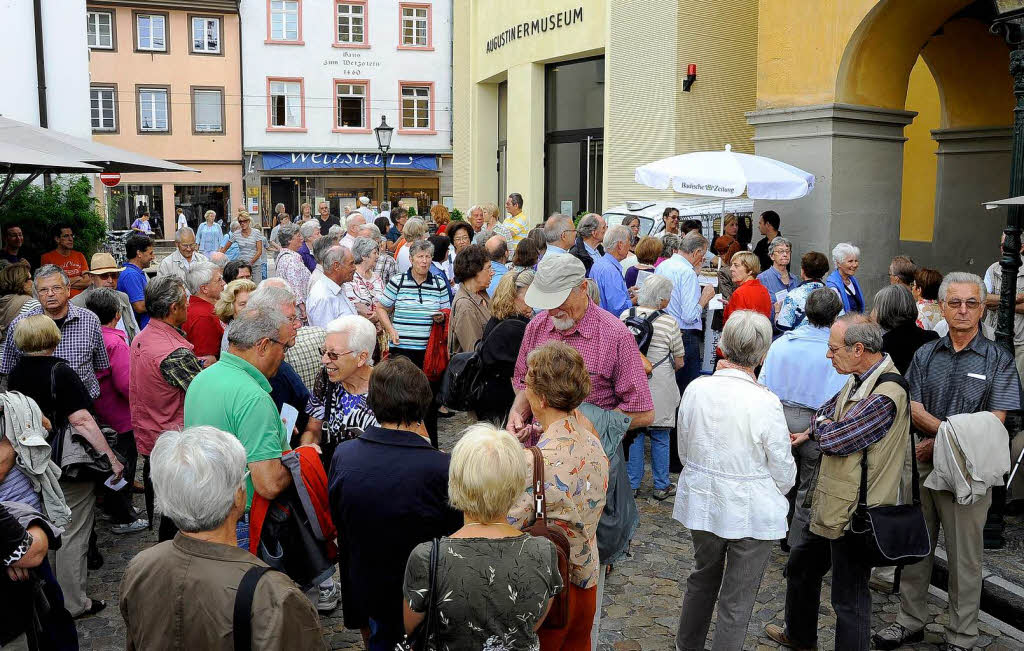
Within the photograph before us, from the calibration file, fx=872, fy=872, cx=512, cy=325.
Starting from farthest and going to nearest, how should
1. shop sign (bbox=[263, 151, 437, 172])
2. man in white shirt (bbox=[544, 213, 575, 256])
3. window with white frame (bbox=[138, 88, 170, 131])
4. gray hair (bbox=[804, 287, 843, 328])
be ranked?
1. shop sign (bbox=[263, 151, 437, 172])
2. window with white frame (bbox=[138, 88, 170, 131])
3. man in white shirt (bbox=[544, 213, 575, 256])
4. gray hair (bbox=[804, 287, 843, 328])

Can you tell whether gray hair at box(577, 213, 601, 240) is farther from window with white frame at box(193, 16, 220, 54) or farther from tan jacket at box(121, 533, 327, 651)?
window with white frame at box(193, 16, 220, 54)

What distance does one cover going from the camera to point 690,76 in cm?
1706

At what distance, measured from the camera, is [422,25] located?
40.7 metres

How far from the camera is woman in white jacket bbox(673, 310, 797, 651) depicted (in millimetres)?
4090

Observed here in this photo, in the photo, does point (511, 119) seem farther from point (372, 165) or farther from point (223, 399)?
point (372, 165)

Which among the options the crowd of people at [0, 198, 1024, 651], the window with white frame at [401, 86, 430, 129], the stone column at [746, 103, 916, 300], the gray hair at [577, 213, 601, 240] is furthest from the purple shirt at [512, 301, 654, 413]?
the window with white frame at [401, 86, 430, 129]

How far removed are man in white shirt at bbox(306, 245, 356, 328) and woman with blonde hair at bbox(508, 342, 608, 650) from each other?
382cm

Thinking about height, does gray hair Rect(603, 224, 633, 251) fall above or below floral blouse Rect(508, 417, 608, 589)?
above

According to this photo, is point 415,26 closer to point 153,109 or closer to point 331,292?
point 153,109

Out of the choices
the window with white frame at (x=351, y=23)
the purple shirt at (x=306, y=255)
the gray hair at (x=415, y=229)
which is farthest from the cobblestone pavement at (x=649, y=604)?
the window with white frame at (x=351, y=23)

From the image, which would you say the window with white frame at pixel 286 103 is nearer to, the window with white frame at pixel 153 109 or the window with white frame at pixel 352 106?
the window with white frame at pixel 352 106

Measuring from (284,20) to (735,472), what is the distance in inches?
1549

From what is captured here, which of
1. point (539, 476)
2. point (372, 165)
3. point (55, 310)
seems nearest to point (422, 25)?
point (372, 165)

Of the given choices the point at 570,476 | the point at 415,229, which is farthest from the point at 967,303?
the point at 415,229
